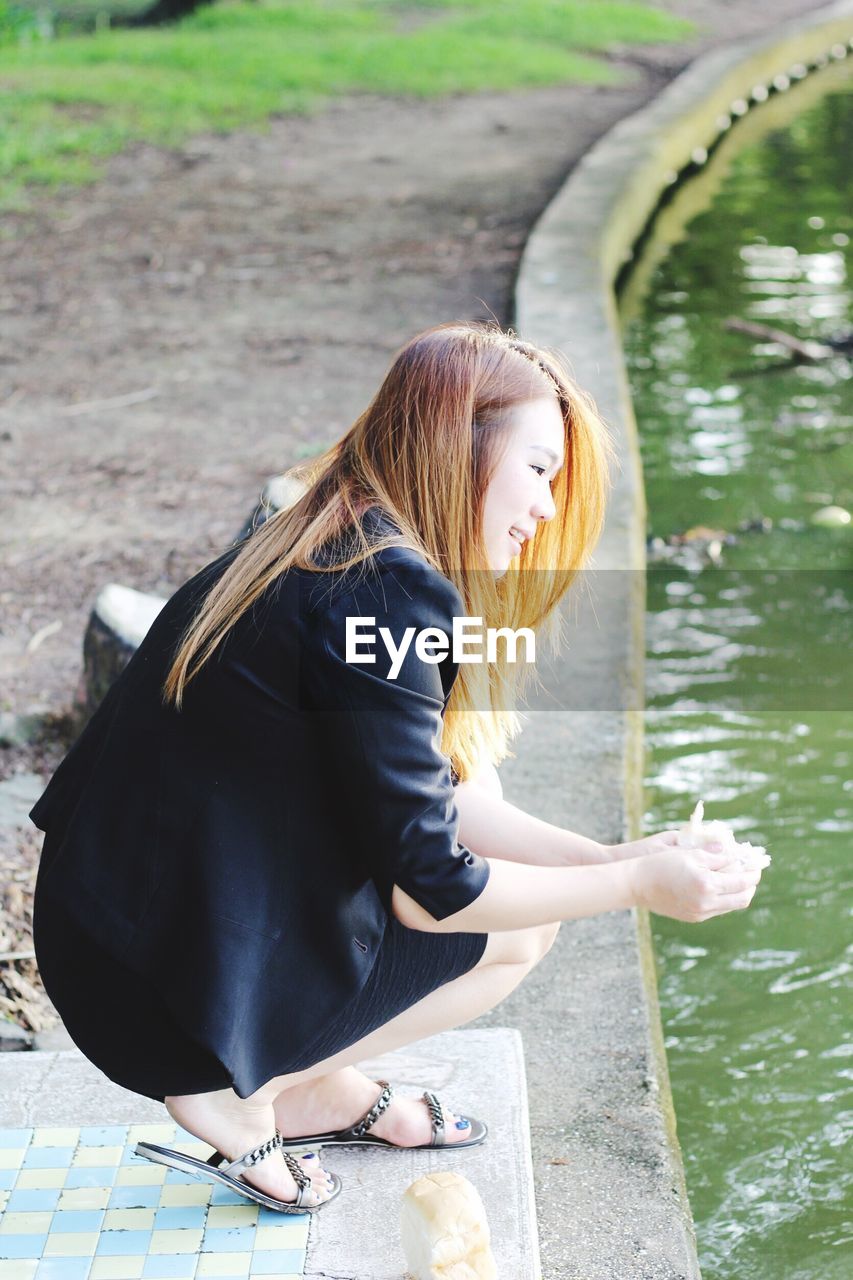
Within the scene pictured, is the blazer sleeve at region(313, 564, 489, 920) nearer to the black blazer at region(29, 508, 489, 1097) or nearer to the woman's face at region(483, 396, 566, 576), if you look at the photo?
the black blazer at region(29, 508, 489, 1097)

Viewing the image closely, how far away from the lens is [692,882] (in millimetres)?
1927

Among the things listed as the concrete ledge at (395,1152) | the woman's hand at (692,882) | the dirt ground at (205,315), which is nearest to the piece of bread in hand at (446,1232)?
the concrete ledge at (395,1152)

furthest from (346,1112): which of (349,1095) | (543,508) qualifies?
(543,508)

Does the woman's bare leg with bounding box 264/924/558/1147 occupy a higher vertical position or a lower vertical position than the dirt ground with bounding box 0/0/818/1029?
higher

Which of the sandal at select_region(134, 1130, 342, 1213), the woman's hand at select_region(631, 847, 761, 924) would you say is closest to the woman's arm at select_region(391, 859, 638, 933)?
the woman's hand at select_region(631, 847, 761, 924)

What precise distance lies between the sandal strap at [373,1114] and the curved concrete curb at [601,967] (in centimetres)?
25

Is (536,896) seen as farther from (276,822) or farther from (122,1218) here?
(122,1218)

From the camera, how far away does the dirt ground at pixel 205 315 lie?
4625mm

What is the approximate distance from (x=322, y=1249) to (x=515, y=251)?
649 cm

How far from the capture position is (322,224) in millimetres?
8734

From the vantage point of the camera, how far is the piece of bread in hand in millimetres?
1915

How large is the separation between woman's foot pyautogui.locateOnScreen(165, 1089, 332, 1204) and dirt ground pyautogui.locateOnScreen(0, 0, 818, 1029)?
890mm

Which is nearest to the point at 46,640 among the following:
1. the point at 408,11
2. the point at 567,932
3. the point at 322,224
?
the point at 567,932

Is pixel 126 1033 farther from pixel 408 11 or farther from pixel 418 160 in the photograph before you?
pixel 408 11
